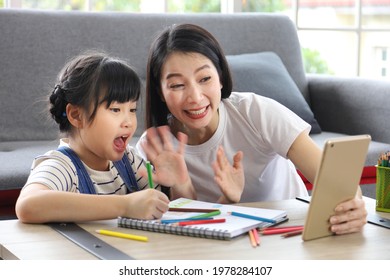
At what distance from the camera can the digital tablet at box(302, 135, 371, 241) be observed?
1410 millimetres

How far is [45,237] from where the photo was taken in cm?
146

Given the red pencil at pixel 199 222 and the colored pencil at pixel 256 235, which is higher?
the red pencil at pixel 199 222


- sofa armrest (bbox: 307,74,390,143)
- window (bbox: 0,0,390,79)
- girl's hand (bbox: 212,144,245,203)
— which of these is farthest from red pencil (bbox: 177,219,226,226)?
window (bbox: 0,0,390,79)

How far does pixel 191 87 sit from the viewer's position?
1.92m

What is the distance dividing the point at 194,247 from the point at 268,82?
2154mm

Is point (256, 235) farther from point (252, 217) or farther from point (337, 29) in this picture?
point (337, 29)

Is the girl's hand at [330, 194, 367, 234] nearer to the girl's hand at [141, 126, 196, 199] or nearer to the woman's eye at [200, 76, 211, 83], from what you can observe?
the girl's hand at [141, 126, 196, 199]

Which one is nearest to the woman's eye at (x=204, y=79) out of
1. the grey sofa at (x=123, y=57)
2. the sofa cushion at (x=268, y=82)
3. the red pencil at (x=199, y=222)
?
the red pencil at (x=199, y=222)

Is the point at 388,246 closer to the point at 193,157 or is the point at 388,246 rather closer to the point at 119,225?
the point at 119,225

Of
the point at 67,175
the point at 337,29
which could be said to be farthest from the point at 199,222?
the point at 337,29

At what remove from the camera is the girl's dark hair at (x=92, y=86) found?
A: 1.86 metres

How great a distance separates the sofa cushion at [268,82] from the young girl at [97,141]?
4.82 ft

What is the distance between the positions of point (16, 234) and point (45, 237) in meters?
0.06

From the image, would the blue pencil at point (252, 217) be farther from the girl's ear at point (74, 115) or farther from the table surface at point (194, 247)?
the girl's ear at point (74, 115)
